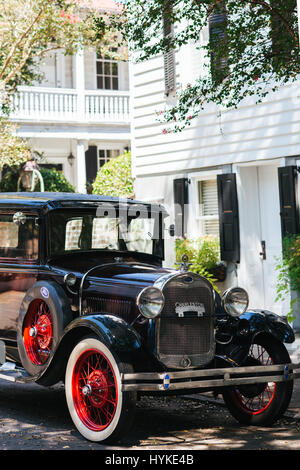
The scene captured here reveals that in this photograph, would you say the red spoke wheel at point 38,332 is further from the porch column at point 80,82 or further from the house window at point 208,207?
the porch column at point 80,82

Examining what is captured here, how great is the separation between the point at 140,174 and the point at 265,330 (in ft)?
28.3

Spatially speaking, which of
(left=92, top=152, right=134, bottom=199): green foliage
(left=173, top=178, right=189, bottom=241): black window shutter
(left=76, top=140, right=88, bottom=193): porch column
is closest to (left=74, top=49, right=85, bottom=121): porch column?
(left=76, top=140, right=88, bottom=193): porch column

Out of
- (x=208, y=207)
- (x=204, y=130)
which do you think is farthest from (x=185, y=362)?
(x=204, y=130)

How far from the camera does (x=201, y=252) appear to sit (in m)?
12.9

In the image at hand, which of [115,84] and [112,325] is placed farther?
[115,84]

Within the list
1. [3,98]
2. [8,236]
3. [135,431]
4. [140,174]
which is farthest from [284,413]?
[3,98]

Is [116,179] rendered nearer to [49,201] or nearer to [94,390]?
[49,201]

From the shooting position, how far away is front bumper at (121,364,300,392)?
221 inches

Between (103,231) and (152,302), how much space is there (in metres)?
1.78

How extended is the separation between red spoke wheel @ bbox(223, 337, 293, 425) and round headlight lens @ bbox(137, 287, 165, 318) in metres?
1.06

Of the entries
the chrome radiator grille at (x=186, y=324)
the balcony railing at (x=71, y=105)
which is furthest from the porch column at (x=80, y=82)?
the chrome radiator grille at (x=186, y=324)

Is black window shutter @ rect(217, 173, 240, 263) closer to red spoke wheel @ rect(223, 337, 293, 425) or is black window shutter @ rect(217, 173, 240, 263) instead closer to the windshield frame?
the windshield frame

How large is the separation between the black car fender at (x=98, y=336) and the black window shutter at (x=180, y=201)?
7.23 metres
